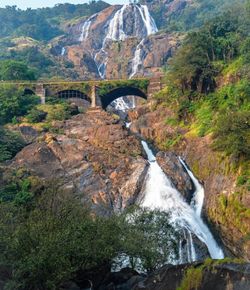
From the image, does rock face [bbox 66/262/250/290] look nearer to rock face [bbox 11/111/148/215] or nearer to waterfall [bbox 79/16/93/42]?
rock face [bbox 11/111/148/215]

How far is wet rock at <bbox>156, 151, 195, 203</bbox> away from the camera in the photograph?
37.2 m

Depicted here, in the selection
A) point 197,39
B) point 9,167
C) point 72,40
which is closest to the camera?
point 9,167

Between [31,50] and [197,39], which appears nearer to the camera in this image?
[197,39]

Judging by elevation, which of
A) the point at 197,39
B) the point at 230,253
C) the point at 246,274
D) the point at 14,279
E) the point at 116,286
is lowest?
the point at 230,253

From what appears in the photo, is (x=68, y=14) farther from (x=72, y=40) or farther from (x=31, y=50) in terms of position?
(x=31, y=50)

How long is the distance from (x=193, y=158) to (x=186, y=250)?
1156 cm

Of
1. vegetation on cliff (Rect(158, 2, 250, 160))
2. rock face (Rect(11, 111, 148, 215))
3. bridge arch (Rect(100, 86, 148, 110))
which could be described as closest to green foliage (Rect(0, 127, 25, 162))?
rock face (Rect(11, 111, 148, 215))

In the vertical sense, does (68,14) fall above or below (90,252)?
above

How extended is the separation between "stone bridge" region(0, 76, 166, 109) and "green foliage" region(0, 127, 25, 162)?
1518 centimetres

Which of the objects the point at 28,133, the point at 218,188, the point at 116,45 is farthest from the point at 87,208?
the point at 116,45

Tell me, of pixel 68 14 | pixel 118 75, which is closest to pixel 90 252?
pixel 118 75

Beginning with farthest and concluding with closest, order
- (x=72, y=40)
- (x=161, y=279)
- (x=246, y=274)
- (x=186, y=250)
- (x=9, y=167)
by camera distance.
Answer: (x=72, y=40) → (x=9, y=167) → (x=186, y=250) → (x=161, y=279) → (x=246, y=274)

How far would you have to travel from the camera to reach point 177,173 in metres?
38.4

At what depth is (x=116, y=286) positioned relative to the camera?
2297 centimetres
